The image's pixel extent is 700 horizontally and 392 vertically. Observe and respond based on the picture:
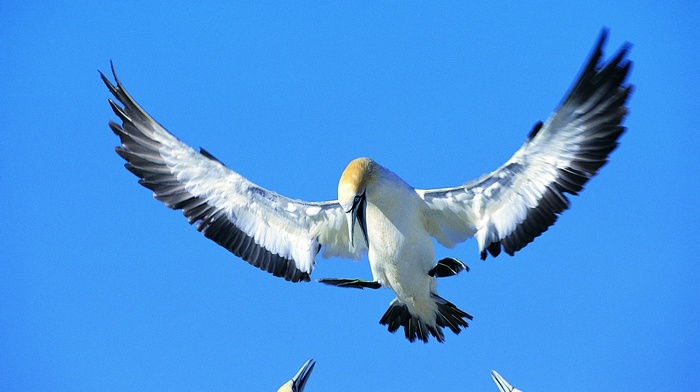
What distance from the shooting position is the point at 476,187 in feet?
34.6

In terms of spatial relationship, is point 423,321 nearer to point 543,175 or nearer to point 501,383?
point 543,175

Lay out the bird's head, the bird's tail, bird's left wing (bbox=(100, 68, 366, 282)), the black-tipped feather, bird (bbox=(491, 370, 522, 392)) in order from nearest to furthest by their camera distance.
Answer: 1. the bird's head
2. the bird's tail
3. bird's left wing (bbox=(100, 68, 366, 282))
4. the black-tipped feather
5. bird (bbox=(491, 370, 522, 392))

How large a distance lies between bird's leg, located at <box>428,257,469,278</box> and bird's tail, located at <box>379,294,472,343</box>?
42cm

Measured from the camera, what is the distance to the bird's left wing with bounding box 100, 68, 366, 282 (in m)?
11.5

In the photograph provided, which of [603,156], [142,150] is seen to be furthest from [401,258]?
[142,150]

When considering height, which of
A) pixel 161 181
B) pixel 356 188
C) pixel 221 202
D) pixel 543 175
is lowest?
pixel 356 188

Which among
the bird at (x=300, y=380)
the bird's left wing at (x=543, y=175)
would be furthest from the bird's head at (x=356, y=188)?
the bird at (x=300, y=380)

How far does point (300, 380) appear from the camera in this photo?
1405cm

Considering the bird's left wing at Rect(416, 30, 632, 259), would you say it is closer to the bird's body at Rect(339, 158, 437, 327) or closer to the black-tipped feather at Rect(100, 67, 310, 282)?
the bird's body at Rect(339, 158, 437, 327)

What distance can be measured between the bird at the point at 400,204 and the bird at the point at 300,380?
8.50 ft

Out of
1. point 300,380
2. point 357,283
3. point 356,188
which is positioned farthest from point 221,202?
point 300,380

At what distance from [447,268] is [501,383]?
510 centimetres

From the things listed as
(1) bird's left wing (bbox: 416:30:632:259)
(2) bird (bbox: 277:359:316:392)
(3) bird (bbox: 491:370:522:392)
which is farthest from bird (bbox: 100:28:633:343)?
(3) bird (bbox: 491:370:522:392)

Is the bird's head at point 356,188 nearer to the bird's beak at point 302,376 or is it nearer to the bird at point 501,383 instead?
the bird's beak at point 302,376
